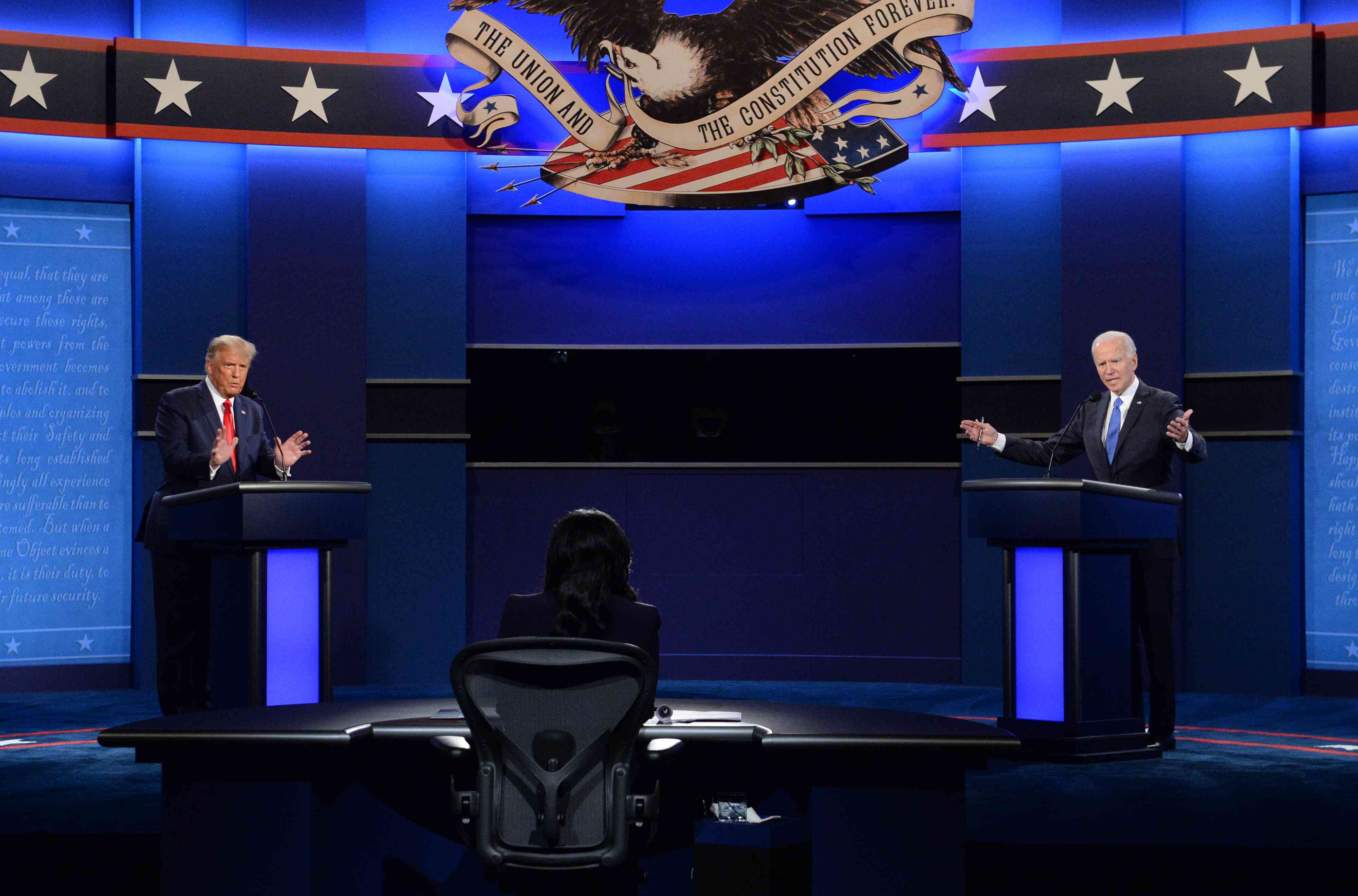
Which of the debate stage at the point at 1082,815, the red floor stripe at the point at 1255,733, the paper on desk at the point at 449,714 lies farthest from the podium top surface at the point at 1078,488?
the paper on desk at the point at 449,714

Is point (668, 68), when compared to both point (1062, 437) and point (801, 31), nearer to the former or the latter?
point (801, 31)

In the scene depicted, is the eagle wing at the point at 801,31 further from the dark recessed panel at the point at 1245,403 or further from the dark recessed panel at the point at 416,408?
the dark recessed panel at the point at 416,408

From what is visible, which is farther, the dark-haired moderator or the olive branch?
the olive branch

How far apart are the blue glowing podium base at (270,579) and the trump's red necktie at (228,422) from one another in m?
0.40

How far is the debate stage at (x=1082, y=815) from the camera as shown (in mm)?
3400

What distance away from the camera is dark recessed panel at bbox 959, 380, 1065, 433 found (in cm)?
697

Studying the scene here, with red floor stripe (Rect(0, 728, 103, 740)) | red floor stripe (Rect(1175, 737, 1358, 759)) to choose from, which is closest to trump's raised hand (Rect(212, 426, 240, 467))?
red floor stripe (Rect(0, 728, 103, 740))

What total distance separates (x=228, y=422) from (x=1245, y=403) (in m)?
4.87

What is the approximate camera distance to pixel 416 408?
23.2 ft

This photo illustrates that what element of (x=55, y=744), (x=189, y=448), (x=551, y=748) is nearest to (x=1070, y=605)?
(x=551, y=748)

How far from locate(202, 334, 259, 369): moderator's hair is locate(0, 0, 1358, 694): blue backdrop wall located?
2.00 meters

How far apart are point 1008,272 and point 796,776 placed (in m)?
4.74

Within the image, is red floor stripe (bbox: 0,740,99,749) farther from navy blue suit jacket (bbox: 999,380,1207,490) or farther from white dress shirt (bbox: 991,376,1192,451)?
navy blue suit jacket (bbox: 999,380,1207,490)

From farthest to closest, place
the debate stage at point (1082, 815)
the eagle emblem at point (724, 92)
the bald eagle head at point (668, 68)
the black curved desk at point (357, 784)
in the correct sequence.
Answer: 1. the bald eagle head at point (668, 68)
2. the eagle emblem at point (724, 92)
3. the debate stage at point (1082, 815)
4. the black curved desk at point (357, 784)
